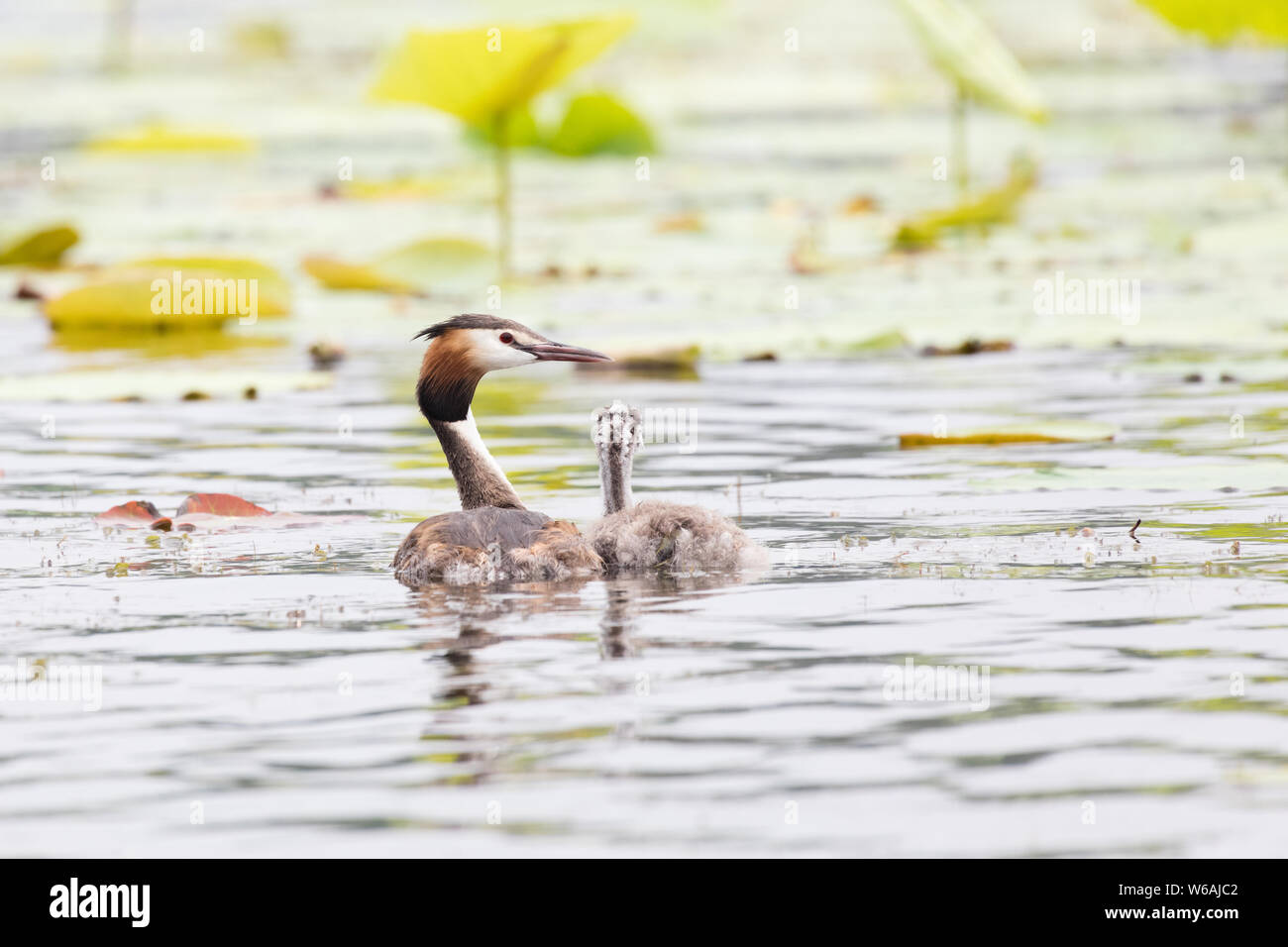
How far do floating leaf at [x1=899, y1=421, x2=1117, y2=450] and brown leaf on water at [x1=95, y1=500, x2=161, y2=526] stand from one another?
128 inches

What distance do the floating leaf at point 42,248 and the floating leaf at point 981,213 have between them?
5587 millimetres

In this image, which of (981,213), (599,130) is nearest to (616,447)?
(981,213)

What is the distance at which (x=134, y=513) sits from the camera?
8.81 metres

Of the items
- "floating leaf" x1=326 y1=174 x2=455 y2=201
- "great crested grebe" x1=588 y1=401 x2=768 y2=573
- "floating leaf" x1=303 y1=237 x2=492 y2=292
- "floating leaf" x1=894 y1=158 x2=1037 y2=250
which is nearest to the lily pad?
"floating leaf" x1=303 y1=237 x2=492 y2=292

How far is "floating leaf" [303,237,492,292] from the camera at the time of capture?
15227mm

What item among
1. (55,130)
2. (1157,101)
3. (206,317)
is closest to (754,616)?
(206,317)

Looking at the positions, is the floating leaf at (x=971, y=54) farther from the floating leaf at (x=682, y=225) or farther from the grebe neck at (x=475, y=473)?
the grebe neck at (x=475, y=473)

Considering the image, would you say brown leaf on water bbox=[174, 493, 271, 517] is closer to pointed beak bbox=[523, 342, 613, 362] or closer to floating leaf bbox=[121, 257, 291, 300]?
pointed beak bbox=[523, 342, 613, 362]

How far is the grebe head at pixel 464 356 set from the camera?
8.70 meters

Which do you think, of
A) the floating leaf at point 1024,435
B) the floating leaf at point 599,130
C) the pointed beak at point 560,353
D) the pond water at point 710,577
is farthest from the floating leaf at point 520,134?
the pointed beak at point 560,353

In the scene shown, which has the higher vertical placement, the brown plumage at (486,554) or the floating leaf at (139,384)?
the floating leaf at (139,384)

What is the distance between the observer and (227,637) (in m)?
6.98
